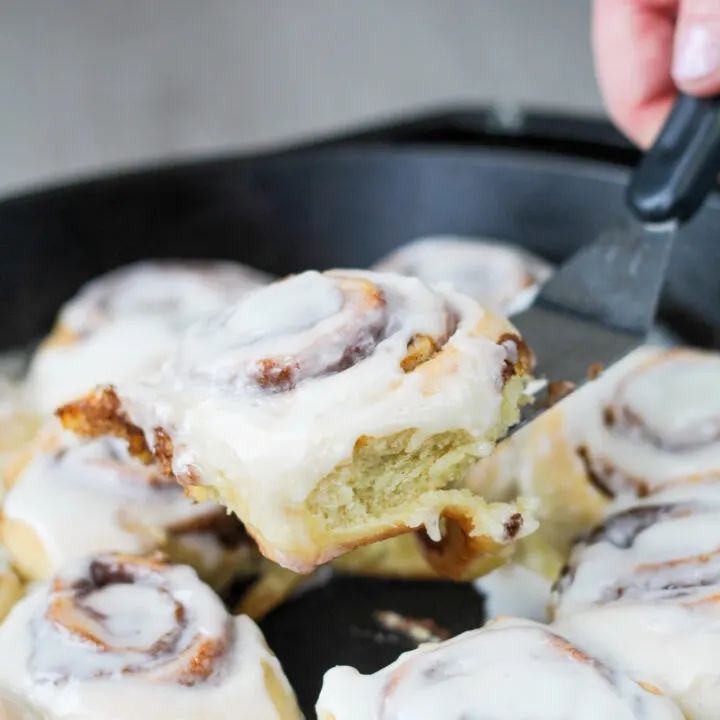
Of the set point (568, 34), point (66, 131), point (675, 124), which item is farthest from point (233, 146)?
point (675, 124)

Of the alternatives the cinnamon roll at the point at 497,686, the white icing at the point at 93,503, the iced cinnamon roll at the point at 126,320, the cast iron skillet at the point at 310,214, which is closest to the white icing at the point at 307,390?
the cinnamon roll at the point at 497,686

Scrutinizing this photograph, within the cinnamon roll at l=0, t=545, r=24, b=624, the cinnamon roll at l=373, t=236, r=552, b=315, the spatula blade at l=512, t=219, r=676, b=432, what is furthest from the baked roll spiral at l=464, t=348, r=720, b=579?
the cinnamon roll at l=0, t=545, r=24, b=624

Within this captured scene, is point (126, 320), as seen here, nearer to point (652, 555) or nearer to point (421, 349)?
point (421, 349)

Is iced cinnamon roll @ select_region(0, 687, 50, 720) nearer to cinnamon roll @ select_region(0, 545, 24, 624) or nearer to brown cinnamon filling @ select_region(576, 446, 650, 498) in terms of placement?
cinnamon roll @ select_region(0, 545, 24, 624)

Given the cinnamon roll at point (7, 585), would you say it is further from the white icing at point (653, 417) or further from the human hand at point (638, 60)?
the human hand at point (638, 60)

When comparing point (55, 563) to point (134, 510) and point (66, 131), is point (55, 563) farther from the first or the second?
point (66, 131)

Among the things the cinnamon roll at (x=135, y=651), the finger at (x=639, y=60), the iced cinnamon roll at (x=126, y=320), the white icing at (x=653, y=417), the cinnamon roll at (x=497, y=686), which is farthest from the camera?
the iced cinnamon roll at (x=126, y=320)
